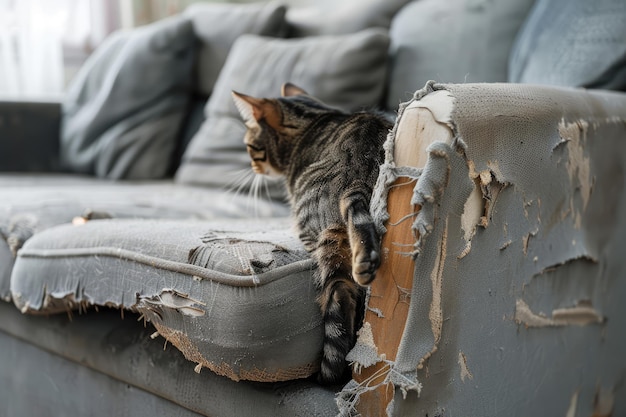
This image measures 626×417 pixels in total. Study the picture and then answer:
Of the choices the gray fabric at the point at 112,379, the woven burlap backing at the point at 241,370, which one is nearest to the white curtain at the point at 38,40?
the gray fabric at the point at 112,379

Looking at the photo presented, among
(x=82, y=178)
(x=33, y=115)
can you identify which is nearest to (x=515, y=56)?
(x=82, y=178)

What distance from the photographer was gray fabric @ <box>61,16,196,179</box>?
1.95 m

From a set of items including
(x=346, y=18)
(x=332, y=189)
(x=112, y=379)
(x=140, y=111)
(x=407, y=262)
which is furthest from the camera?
(x=140, y=111)

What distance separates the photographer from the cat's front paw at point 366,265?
68 centimetres

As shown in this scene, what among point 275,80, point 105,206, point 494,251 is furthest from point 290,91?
point 494,251

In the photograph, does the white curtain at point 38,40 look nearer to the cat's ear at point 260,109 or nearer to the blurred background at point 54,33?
the blurred background at point 54,33

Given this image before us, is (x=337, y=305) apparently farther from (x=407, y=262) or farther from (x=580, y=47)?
(x=580, y=47)

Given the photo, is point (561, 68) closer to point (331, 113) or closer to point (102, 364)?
point (331, 113)

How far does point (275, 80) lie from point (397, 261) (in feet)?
3.30

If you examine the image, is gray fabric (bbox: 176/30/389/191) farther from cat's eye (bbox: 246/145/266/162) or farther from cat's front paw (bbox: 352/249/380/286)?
cat's front paw (bbox: 352/249/380/286)

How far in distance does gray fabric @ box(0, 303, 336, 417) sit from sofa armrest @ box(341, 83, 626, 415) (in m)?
0.13

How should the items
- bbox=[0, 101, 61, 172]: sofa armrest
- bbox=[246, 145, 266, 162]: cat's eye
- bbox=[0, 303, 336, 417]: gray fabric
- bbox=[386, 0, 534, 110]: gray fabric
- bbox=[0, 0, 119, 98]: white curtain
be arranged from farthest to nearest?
bbox=[0, 0, 119, 98]: white curtain < bbox=[0, 101, 61, 172]: sofa armrest < bbox=[386, 0, 534, 110]: gray fabric < bbox=[246, 145, 266, 162]: cat's eye < bbox=[0, 303, 336, 417]: gray fabric

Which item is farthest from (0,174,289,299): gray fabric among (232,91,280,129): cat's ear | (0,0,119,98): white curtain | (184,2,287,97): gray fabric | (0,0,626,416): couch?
(0,0,119,98): white curtain

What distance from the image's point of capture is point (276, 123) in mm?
1135
